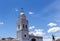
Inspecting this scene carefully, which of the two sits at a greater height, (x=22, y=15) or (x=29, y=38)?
(x=22, y=15)

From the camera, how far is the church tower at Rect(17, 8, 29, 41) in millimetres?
57719

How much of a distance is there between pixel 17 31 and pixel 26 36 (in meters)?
3.13

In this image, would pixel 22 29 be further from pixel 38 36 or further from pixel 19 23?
pixel 38 36

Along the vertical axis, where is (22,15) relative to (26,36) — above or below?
above

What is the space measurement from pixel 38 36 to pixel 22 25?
6.59 m

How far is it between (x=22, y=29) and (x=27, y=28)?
5.95 feet

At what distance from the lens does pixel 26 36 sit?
191 feet

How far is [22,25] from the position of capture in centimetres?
5809

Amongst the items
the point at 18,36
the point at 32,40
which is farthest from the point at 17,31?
the point at 32,40

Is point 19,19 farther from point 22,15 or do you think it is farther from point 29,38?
point 29,38

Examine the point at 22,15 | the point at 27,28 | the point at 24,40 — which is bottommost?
the point at 24,40

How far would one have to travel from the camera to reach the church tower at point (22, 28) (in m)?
57.7

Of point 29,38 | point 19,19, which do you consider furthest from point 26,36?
point 19,19

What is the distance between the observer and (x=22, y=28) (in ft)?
190
